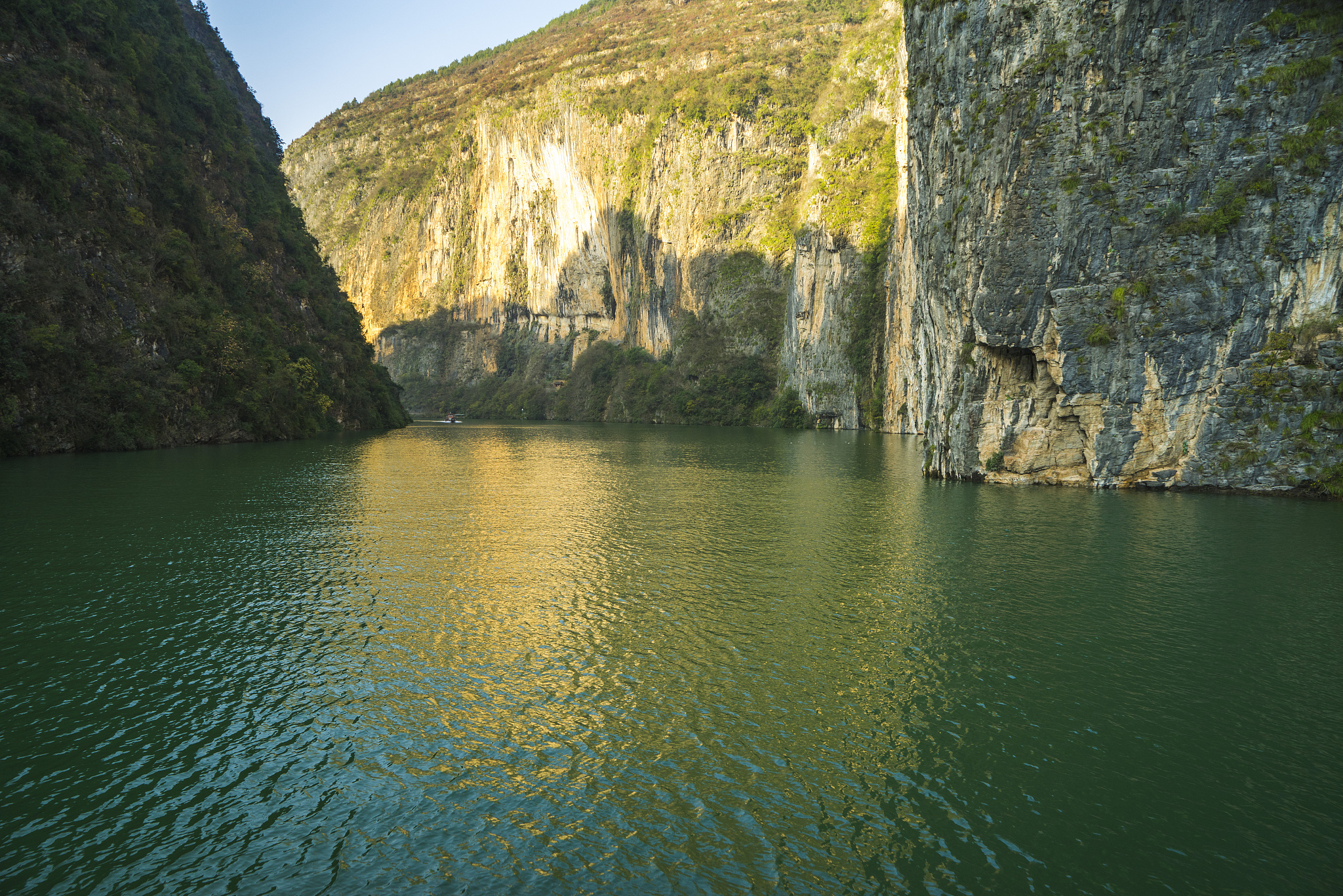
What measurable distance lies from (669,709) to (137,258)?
1912 inches

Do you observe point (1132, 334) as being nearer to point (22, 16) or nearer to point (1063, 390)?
point (1063, 390)

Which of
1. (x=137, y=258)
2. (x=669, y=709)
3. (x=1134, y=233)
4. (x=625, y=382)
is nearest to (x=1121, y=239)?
(x=1134, y=233)

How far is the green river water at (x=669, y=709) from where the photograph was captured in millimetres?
7074

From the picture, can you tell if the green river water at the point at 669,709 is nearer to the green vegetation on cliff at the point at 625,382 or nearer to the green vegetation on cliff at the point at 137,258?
the green vegetation on cliff at the point at 137,258

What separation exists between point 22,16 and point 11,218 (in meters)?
15.2

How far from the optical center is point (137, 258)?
44875mm

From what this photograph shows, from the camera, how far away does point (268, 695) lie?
10.5 meters

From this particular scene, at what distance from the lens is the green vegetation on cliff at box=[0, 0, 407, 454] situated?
120 ft

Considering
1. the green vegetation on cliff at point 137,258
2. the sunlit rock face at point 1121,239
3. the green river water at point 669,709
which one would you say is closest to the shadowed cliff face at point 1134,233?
the sunlit rock face at point 1121,239

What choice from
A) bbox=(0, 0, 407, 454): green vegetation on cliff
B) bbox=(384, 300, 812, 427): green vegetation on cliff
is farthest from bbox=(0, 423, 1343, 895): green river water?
bbox=(384, 300, 812, 427): green vegetation on cliff

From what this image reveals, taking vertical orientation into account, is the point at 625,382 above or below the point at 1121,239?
below

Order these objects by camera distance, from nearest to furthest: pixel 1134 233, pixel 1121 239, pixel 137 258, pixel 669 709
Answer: pixel 669 709 → pixel 1134 233 → pixel 1121 239 → pixel 137 258

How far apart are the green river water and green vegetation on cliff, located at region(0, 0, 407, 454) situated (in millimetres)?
21088

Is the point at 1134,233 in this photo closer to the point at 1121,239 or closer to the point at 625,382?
the point at 1121,239
